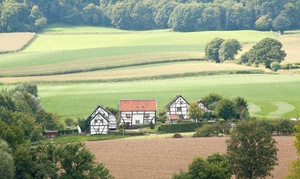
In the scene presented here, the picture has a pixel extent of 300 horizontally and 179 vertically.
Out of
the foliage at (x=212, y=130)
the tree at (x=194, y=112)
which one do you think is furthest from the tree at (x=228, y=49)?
the foliage at (x=212, y=130)

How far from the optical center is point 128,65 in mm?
125062

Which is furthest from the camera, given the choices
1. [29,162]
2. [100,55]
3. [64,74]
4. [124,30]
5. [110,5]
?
[110,5]

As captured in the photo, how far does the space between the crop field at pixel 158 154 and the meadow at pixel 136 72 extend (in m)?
16.4

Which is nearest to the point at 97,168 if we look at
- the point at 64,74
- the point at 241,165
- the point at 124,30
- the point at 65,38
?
the point at 241,165

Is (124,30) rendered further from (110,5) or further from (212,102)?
(212,102)

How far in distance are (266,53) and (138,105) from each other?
130ft

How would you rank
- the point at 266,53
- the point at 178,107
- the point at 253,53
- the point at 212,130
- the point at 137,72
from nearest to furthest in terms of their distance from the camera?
the point at 212,130 → the point at 178,107 → the point at 137,72 → the point at 266,53 → the point at 253,53

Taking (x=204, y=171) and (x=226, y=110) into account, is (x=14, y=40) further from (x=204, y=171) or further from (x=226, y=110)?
(x=204, y=171)

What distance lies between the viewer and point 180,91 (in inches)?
3875

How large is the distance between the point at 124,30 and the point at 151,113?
92628mm

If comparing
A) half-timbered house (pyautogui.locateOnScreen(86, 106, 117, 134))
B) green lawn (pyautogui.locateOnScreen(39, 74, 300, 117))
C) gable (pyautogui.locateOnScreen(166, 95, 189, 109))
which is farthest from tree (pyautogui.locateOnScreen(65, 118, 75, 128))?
gable (pyautogui.locateOnScreen(166, 95, 189, 109))

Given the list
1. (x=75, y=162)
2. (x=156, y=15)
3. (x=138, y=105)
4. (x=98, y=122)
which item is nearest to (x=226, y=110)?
(x=138, y=105)

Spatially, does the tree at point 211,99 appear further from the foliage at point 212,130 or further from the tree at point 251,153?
the tree at point 251,153

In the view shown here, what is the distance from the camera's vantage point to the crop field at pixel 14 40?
5719 inches
